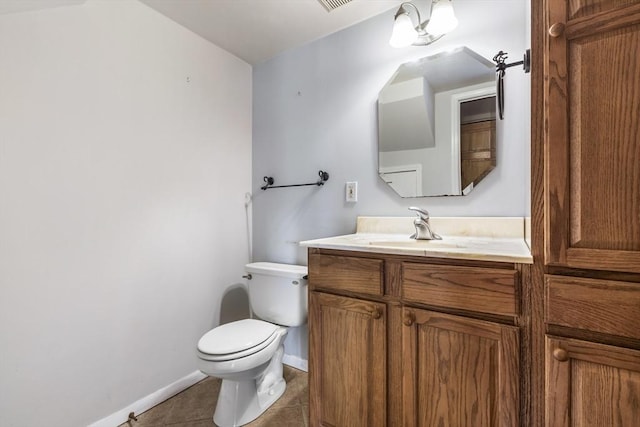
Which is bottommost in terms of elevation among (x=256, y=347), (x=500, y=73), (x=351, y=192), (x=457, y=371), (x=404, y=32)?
(x=256, y=347)

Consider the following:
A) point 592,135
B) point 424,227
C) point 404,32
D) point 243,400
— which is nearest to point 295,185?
point 424,227

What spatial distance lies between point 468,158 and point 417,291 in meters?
0.77

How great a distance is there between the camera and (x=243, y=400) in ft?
4.82

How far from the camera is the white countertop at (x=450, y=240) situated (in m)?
0.90

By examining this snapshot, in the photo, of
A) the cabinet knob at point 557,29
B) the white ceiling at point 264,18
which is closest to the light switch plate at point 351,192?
the white ceiling at point 264,18

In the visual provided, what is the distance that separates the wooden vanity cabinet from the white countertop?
3cm

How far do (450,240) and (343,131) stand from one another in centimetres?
90

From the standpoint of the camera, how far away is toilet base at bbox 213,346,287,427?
4.67 ft

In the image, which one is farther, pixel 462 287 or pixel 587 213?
pixel 462 287

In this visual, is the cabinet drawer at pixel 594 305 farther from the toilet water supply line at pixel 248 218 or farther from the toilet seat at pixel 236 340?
the toilet water supply line at pixel 248 218

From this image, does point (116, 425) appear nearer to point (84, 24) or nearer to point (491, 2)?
point (84, 24)

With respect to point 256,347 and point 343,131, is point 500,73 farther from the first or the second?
point 256,347

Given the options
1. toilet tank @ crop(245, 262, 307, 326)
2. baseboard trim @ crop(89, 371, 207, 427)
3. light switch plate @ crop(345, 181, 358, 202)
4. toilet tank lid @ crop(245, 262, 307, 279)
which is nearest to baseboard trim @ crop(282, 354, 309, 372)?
toilet tank @ crop(245, 262, 307, 326)

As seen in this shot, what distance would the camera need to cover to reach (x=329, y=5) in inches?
60.8
